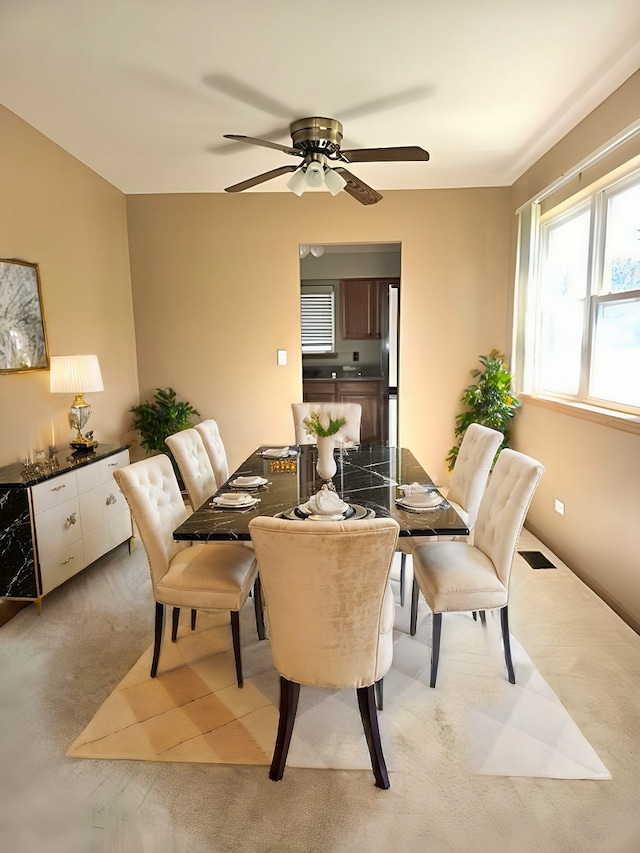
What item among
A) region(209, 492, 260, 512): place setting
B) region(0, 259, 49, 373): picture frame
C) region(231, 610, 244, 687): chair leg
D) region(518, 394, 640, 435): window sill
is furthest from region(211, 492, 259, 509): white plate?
region(518, 394, 640, 435): window sill

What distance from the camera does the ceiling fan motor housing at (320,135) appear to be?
3.09 meters

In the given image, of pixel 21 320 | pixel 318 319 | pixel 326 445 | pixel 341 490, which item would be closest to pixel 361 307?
pixel 318 319

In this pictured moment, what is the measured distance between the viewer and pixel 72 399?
3.77 metres

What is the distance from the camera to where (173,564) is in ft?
7.66

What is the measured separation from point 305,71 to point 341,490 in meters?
2.21

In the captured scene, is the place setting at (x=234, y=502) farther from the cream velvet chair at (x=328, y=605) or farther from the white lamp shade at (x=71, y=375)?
the white lamp shade at (x=71, y=375)

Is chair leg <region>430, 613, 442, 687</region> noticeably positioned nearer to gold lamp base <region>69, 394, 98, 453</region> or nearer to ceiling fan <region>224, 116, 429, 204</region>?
ceiling fan <region>224, 116, 429, 204</region>

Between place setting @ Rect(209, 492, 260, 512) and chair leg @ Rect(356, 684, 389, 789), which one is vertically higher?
place setting @ Rect(209, 492, 260, 512)

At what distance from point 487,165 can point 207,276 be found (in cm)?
263

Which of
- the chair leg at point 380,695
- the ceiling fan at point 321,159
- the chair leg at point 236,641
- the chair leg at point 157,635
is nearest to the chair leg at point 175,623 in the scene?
the chair leg at point 157,635

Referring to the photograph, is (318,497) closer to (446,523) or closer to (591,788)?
(446,523)

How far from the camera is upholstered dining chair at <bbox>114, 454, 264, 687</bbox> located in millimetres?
2156

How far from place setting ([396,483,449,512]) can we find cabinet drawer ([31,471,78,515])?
195cm

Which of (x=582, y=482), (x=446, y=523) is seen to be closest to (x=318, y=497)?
(x=446, y=523)
